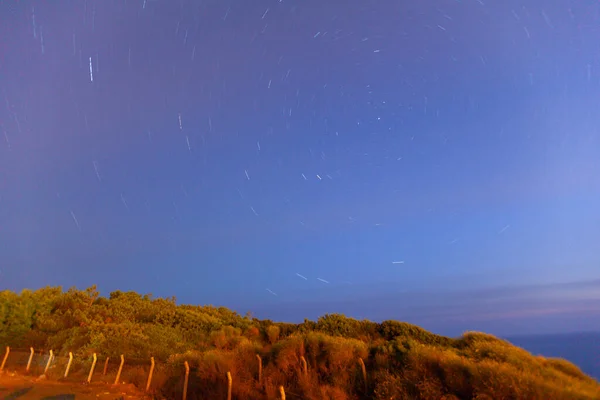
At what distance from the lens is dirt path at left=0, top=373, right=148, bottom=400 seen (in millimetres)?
15414

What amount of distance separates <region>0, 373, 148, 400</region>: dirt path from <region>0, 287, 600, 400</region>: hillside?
3.91 ft

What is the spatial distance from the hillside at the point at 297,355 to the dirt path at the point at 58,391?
1.19 metres

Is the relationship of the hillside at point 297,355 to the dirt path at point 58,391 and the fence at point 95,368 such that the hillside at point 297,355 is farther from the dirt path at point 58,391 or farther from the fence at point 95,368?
the dirt path at point 58,391

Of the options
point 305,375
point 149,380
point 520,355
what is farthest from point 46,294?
point 520,355

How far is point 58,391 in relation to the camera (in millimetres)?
16672

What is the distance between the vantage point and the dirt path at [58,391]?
1541cm

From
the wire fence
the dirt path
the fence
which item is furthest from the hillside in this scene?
the dirt path

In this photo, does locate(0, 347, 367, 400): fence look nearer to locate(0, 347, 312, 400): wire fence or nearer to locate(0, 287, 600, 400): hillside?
locate(0, 347, 312, 400): wire fence

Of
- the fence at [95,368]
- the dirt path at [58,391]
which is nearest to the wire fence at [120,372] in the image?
the fence at [95,368]

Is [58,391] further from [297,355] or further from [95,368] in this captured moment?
[297,355]

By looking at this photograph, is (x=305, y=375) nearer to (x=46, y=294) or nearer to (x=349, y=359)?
(x=349, y=359)

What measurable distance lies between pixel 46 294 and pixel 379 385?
34.1 m

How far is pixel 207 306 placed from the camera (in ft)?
138

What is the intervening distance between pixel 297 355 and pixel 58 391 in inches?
368
